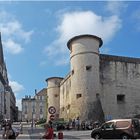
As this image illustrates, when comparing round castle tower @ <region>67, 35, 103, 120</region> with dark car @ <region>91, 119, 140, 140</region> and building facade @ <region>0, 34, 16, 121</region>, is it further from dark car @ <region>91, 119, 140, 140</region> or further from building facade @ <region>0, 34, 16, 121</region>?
dark car @ <region>91, 119, 140, 140</region>

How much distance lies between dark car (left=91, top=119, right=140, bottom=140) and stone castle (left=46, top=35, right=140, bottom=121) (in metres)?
32.1

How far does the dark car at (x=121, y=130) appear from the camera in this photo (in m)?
24.5

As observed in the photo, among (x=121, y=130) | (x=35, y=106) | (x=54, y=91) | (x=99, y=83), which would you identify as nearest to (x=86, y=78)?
(x=99, y=83)

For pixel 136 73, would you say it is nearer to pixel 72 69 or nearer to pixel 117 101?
pixel 117 101

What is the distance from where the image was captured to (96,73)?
58844 mm

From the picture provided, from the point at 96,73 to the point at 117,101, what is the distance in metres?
6.03

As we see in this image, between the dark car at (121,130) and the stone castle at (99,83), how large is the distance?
1263 inches

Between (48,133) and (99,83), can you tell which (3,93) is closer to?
(99,83)

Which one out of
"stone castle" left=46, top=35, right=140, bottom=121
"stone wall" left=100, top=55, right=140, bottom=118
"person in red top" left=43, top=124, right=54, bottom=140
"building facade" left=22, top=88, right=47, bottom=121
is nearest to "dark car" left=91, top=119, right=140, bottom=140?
"person in red top" left=43, top=124, right=54, bottom=140

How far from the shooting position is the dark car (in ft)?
80.2

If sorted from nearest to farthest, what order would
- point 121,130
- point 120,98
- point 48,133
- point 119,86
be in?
point 48,133
point 121,130
point 119,86
point 120,98

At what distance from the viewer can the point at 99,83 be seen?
195 feet

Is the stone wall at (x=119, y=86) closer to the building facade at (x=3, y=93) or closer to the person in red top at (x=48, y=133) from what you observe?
the building facade at (x=3, y=93)

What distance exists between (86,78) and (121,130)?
33.7 metres
